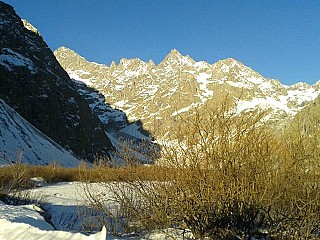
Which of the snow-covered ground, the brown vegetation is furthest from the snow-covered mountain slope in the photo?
the brown vegetation

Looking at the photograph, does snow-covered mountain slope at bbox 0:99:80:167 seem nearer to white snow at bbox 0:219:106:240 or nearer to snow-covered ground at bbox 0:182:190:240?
snow-covered ground at bbox 0:182:190:240

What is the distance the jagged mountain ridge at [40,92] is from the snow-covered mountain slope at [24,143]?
29.2 feet

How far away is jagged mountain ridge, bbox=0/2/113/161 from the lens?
60.7m

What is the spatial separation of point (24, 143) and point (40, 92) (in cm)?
2268

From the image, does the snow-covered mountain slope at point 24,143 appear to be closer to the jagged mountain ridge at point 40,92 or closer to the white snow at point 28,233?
the jagged mountain ridge at point 40,92

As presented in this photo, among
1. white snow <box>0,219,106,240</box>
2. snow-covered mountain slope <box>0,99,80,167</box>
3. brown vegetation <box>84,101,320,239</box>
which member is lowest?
snow-covered mountain slope <box>0,99,80,167</box>

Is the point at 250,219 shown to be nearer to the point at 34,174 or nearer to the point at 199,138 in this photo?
the point at 199,138

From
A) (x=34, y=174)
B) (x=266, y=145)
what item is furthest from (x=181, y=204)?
(x=34, y=174)

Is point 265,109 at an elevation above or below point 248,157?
above

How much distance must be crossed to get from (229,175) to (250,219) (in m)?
0.81

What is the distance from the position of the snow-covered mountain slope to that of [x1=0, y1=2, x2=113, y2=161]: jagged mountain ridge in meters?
8.91

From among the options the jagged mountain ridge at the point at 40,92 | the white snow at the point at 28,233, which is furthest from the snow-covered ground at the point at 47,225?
the jagged mountain ridge at the point at 40,92

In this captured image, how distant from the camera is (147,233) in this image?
698cm

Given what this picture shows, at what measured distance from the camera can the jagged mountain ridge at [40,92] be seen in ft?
199
